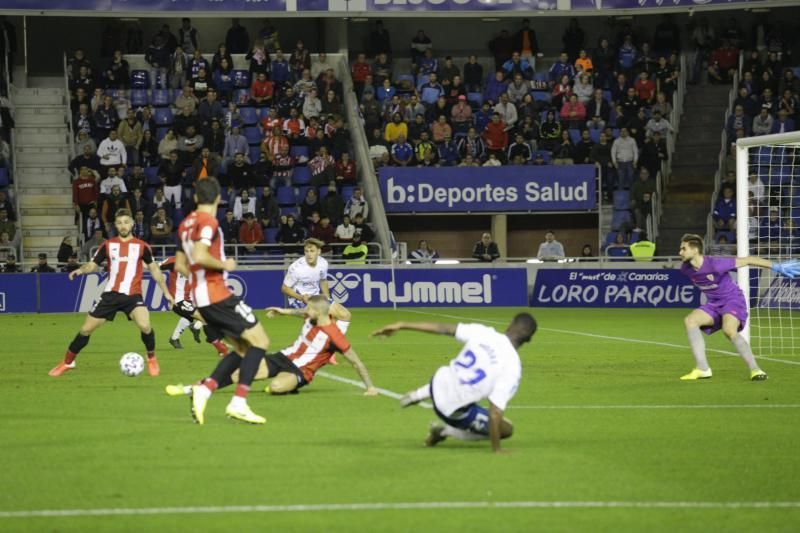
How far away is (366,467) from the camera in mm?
9164

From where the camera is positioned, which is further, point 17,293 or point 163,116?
point 163,116

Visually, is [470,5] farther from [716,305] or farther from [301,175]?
[716,305]

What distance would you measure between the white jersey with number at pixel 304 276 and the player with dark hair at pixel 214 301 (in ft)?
23.0

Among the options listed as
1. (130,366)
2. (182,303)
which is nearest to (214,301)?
(130,366)

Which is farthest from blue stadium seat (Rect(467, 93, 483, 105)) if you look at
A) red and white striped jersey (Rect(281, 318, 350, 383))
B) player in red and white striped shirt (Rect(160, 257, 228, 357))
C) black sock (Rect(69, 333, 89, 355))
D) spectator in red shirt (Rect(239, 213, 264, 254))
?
red and white striped jersey (Rect(281, 318, 350, 383))

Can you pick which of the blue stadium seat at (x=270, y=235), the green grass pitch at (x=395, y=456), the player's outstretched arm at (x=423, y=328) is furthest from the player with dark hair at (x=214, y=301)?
the blue stadium seat at (x=270, y=235)

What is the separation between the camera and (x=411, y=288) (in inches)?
1245

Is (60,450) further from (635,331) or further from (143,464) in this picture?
(635,331)

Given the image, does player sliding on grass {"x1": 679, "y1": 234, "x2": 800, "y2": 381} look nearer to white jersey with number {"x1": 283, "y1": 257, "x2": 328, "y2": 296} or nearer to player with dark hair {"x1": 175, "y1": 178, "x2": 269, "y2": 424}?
white jersey with number {"x1": 283, "y1": 257, "x2": 328, "y2": 296}

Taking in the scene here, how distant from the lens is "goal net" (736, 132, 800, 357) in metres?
18.0

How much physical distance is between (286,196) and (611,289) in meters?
8.68

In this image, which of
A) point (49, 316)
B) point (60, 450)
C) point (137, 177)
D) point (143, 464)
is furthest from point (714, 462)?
point (137, 177)

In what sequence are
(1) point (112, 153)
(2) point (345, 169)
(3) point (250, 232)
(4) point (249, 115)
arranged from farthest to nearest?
(4) point (249, 115) → (2) point (345, 169) → (1) point (112, 153) → (3) point (250, 232)

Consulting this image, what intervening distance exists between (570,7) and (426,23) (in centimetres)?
548
